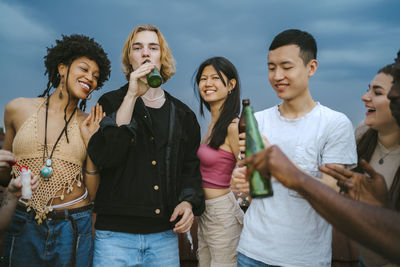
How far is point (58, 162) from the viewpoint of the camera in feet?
8.54

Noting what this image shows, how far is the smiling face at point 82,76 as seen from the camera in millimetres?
2797

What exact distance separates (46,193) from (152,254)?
981mm

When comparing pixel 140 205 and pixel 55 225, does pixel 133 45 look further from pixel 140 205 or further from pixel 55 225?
pixel 55 225

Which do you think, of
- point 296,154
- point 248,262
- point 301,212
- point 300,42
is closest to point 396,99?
point 296,154

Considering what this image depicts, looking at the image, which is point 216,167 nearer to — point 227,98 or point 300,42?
point 227,98

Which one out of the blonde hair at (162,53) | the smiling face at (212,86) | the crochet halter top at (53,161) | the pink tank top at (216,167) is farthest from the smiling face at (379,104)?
the crochet halter top at (53,161)

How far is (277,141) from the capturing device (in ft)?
7.23

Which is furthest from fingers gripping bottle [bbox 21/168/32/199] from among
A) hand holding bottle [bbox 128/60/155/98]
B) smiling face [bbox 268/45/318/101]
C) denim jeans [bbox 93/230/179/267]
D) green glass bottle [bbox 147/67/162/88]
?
smiling face [bbox 268/45/318/101]

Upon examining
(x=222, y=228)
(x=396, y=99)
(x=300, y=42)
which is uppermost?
(x=300, y=42)

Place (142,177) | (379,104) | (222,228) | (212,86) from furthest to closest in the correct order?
(212,86), (222,228), (142,177), (379,104)

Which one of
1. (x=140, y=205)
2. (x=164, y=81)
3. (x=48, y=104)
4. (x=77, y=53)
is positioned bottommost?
(x=140, y=205)

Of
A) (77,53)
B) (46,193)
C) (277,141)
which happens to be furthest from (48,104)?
(277,141)

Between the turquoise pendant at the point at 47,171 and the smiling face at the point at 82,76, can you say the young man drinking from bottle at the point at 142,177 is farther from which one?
the turquoise pendant at the point at 47,171

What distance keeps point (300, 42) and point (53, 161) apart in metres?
2.12
